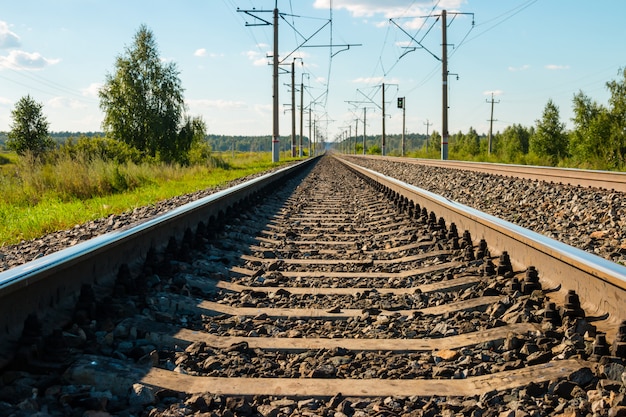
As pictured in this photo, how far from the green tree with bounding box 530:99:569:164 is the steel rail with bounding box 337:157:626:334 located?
297ft

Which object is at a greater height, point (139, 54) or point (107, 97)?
point (139, 54)

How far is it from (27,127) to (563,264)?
2222 inches

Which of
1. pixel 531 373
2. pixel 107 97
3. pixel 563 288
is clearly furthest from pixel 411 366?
pixel 107 97

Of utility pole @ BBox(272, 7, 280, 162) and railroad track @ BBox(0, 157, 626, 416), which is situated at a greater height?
utility pole @ BBox(272, 7, 280, 162)

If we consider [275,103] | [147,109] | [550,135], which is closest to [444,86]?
[275,103]

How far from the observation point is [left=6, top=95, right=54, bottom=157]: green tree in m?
51.9

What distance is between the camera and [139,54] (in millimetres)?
44156

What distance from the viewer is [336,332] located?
11.6 ft

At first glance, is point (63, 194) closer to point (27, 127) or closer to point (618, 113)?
point (27, 127)

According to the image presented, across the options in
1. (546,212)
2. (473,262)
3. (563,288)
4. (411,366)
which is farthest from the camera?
(546,212)

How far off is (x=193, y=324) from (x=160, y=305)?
0.29m

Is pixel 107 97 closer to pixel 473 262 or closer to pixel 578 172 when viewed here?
pixel 578 172

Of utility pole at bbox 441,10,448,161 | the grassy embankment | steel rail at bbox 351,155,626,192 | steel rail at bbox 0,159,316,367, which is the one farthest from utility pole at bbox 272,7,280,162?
steel rail at bbox 0,159,316,367

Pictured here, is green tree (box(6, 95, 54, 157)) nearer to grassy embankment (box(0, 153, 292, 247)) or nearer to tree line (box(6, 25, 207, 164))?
tree line (box(6, 25, 207, 164))
